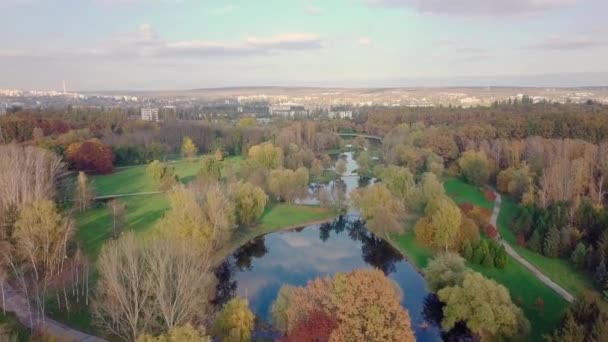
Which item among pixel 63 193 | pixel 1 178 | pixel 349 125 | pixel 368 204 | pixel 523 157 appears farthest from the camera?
pixel 349 125

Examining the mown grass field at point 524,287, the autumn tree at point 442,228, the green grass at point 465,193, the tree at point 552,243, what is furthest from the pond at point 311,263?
the green grass at point 465,193

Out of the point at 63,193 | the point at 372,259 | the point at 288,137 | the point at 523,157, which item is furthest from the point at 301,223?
the point at 288,137

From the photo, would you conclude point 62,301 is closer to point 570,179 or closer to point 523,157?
point 570,179

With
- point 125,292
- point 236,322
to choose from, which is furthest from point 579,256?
point 125,292

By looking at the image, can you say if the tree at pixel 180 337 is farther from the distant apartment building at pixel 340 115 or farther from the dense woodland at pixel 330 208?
the distant apartment building at pixel 340 115

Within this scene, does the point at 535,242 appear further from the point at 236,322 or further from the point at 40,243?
the point at 40,243
